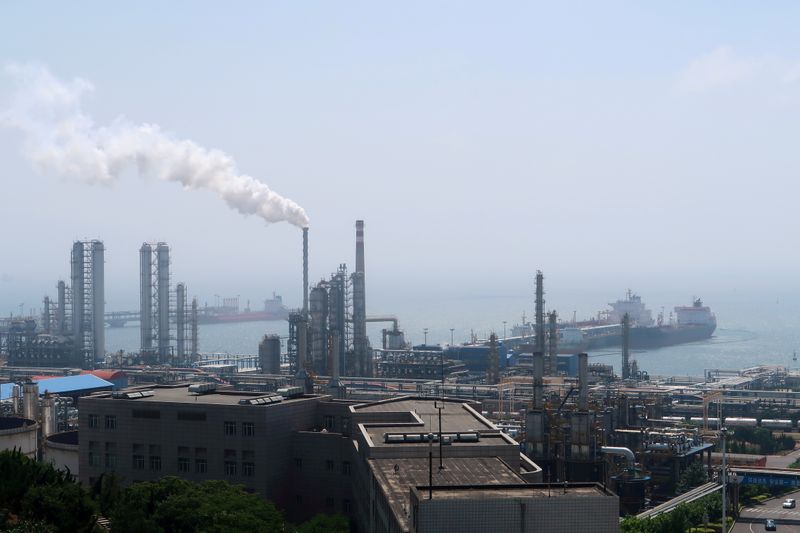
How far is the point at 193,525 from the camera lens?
27406mm

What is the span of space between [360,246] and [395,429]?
65495 millimetres

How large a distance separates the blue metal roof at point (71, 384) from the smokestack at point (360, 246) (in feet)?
90.3

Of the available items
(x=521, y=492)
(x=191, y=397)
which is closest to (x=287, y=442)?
(x=191, y=397)

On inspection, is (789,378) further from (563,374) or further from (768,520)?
(768,520)

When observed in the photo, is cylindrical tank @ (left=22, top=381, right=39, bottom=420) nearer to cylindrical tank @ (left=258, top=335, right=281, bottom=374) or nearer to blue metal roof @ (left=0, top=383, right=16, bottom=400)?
blue metal roof @ (left=0, top=383, right=16, bottom=400)

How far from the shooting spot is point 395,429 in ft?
109

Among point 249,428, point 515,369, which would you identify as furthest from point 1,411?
point 515,369

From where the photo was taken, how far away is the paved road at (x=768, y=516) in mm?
42069

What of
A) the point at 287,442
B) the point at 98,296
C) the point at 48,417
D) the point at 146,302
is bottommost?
the point at 48,417

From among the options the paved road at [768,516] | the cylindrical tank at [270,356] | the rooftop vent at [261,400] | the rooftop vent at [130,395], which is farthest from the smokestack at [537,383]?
the cylindrical tank at [270,356]

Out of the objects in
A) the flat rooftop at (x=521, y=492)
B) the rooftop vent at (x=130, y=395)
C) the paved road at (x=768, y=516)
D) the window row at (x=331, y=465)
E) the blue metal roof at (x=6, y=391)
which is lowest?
the paved road at (x=768, y=516)

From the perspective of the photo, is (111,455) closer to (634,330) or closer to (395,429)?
(395,429)

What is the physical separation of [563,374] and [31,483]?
3105 inches

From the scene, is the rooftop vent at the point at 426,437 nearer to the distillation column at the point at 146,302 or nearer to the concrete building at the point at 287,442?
the concrete building at the point at 287,442
